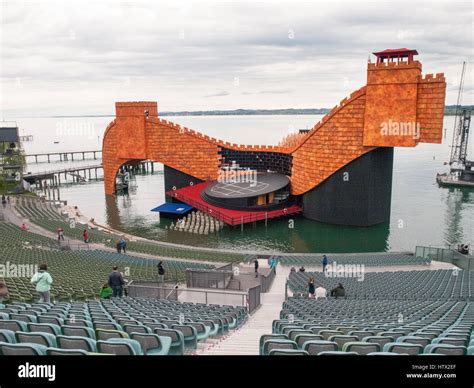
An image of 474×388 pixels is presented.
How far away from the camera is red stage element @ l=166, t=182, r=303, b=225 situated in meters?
40.1

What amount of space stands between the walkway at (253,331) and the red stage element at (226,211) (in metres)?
20.4

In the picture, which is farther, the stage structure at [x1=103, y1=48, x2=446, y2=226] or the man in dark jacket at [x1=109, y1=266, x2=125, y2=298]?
the stage structure at [x1=103, y1=48, x2=446, y2=226]

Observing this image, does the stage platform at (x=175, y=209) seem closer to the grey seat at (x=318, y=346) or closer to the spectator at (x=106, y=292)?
the spectator at (x=106, y=292)

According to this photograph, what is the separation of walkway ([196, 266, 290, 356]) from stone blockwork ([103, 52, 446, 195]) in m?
21.9

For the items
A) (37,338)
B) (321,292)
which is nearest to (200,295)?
(321,292)

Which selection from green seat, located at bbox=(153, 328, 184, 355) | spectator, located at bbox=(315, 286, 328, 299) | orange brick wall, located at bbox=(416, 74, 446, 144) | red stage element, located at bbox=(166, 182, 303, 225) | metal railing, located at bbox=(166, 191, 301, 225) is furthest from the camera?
red stage element, located at bbox=(166, 182, 303, 225)

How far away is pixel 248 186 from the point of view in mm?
45969

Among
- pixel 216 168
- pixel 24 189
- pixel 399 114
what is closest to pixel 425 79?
pixel 399 114

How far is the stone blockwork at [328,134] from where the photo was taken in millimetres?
34312

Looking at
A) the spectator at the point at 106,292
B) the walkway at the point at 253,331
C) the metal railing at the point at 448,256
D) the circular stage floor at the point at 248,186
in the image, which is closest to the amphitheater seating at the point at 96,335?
the walkway at the point at 253,331

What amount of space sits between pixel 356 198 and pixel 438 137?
30.4 ft

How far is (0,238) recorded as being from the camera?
26531 mm

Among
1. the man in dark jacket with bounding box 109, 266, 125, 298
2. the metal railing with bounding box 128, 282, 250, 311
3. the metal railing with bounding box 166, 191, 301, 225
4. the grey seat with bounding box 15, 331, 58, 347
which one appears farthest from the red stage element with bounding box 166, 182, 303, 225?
the grey seat with bounding box 15, 331, 58, 347

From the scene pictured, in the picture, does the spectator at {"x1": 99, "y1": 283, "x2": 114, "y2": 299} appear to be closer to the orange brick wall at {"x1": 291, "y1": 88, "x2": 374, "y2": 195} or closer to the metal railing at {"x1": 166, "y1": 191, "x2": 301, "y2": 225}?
the metal railing at {"x1": 166, "y1": 191, "x2": 301, "y2": 225}
